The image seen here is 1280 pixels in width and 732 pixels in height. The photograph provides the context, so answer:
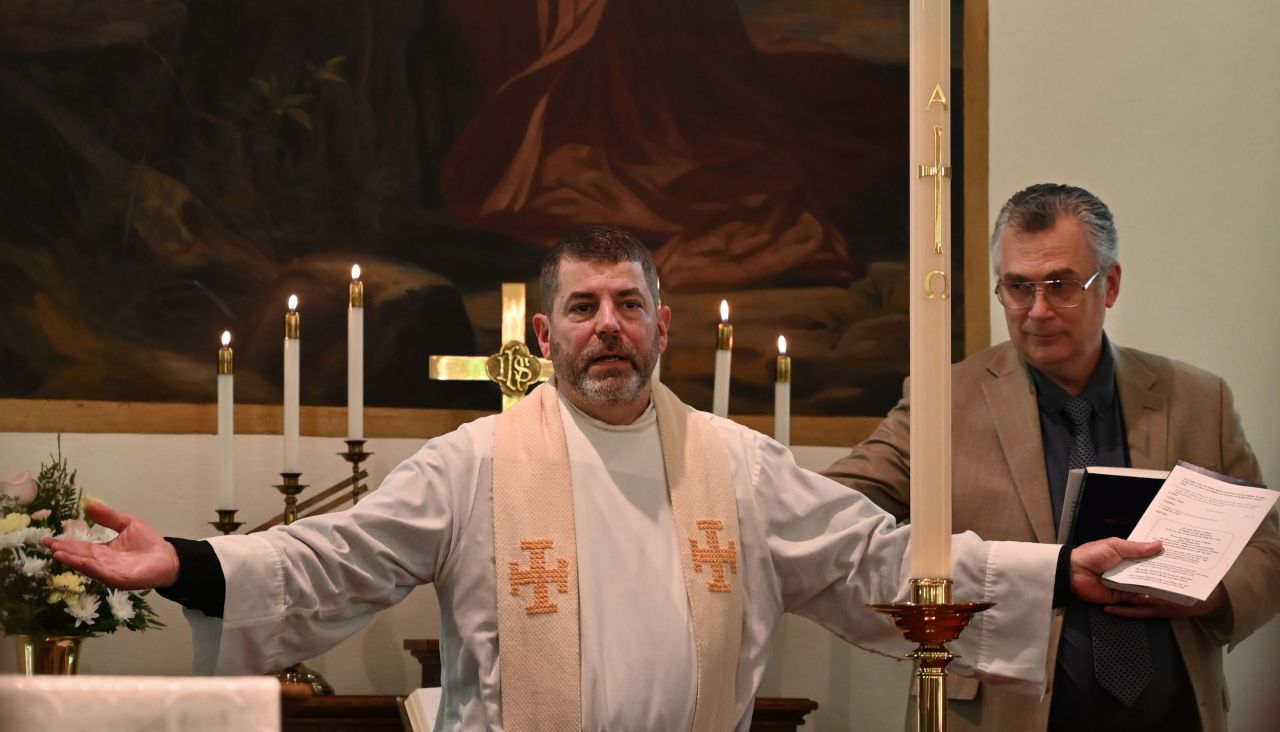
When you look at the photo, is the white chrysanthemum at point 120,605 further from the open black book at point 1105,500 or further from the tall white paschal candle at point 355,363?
the open black book at point 1105,500

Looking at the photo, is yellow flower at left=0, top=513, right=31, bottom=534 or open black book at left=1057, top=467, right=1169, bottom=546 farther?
yellow flower at left=0, top=513, right=31, bottom=534

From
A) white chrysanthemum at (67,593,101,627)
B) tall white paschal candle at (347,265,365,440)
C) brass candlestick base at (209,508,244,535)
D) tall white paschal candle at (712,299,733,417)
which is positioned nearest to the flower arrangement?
white chrysanthemum at (67,593,101,627)

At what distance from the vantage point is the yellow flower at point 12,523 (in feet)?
13.1

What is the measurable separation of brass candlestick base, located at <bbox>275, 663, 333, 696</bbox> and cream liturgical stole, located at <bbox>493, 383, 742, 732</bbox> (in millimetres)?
1086

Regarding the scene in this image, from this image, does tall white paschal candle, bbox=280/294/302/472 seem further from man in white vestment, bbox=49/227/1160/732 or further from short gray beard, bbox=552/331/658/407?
short gray beard, bbox=552/331/658/407

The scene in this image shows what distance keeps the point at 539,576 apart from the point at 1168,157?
3.37 metres

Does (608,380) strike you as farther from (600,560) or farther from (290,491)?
(290,491)

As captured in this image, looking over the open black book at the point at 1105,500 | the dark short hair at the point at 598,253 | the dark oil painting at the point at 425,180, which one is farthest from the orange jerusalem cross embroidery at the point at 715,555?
the dark oil painting at the point at 425,180

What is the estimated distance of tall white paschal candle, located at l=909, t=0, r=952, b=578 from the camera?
7.86ft

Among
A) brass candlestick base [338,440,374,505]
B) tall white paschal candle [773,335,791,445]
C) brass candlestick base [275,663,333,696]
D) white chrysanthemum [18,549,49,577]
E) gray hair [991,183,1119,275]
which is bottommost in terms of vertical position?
brass candlestick base [275,663,333,696]

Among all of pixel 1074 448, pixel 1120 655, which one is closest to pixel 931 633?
pixel 1120 655

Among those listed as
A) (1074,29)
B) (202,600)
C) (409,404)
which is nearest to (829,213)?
(1074,29)

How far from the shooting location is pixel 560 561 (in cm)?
365

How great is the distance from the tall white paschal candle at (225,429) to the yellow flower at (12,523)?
0.68 m
